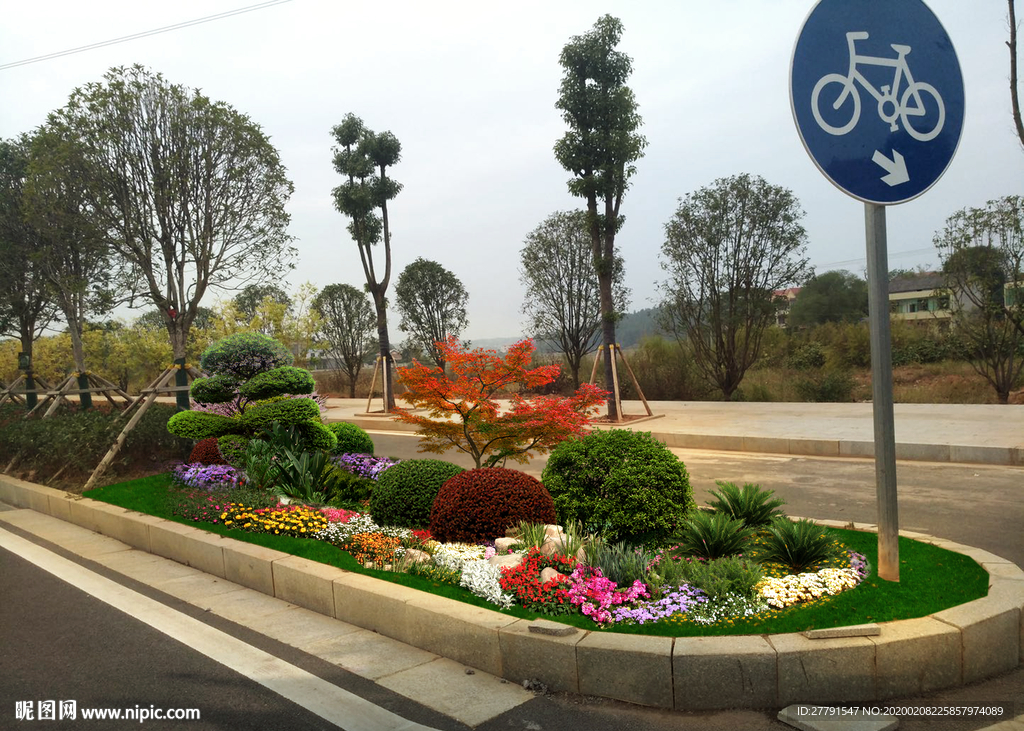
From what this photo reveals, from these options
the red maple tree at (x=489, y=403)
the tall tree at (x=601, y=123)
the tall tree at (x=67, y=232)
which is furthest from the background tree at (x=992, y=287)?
the tall tree at (x=67, y=232)

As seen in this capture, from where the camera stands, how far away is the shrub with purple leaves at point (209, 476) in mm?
8039

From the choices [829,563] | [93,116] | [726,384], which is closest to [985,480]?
[829,563]

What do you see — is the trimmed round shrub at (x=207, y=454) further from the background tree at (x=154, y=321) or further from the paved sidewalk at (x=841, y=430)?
the background tree at (x=154, y=321)

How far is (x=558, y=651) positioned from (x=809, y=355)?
22.6m

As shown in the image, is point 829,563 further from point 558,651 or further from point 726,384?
point 726,384

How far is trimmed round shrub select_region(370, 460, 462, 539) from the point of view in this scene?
20.2 ft

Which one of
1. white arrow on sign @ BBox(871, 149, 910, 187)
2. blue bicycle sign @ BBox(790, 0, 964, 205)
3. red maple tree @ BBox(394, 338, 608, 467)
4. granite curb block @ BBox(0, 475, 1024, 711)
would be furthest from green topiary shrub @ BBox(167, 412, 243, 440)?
white arrow on sign @ BBox(871, 149, 910, 187)

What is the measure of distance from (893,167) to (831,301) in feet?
119

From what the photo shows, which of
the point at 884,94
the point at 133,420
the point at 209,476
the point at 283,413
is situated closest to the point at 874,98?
the point at 884,94

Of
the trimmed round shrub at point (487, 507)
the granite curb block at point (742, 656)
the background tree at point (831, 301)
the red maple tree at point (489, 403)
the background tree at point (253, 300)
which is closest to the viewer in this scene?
the granite curb block at point (742, 656)

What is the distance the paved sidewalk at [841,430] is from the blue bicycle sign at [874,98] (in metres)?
7.37

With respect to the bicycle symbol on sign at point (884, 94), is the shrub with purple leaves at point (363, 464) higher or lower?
lower

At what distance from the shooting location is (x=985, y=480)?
8430 mm

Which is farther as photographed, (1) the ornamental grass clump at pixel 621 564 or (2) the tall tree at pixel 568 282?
(2) the tall tree at pixel 568 282
